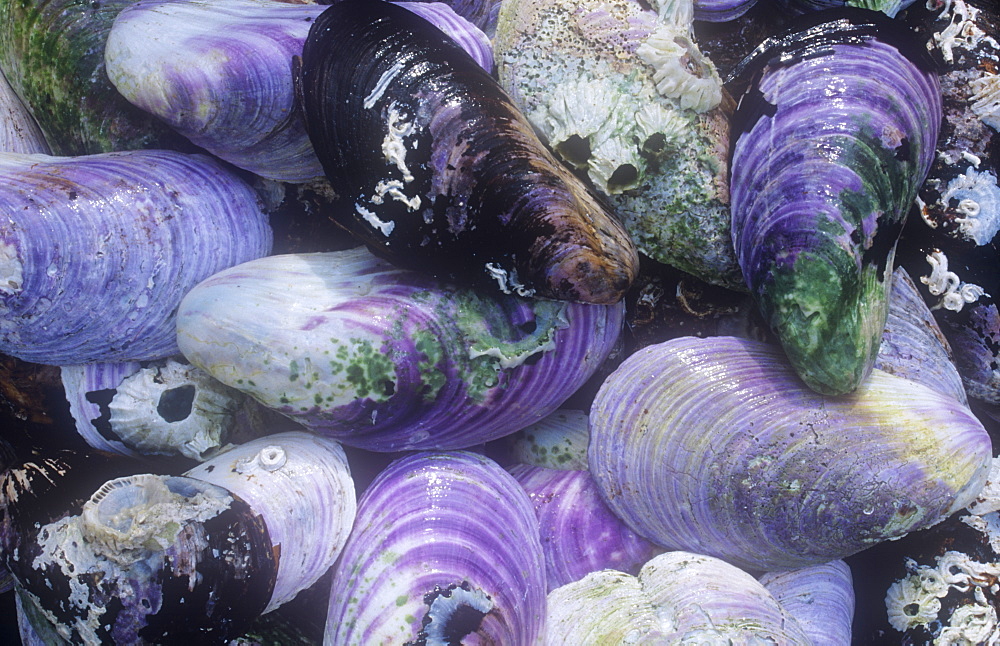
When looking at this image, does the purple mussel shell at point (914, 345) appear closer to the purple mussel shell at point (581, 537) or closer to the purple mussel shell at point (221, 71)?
the purple mussel shell at point (581, 537)

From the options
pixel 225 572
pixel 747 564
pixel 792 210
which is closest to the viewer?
pixel 225 572

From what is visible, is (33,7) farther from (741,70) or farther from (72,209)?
(741,70)

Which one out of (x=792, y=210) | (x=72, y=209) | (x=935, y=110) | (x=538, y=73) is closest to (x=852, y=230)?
(x=792, y=210)

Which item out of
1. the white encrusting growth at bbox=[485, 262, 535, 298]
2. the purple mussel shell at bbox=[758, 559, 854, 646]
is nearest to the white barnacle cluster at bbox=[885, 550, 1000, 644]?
the purple mussel shell at bbox=[758, 559, 854, 646]

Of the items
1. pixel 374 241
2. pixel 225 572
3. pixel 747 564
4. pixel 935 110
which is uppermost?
pixel 935 110

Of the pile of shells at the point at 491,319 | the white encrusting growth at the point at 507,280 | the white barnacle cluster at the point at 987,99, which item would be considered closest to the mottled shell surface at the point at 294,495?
the pile of shells at the point at 491,319
